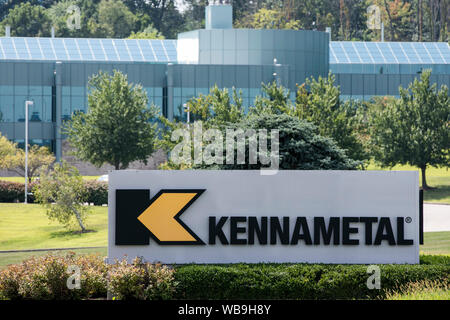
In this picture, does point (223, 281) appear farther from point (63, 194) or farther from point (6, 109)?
point (6, 109)

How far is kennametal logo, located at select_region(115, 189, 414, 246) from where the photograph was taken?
18.1 m

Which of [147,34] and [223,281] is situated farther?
[147,34]

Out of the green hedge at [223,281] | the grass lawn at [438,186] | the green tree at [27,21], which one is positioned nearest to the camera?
the green hedge at [223,281]

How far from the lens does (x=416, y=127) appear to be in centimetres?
5475

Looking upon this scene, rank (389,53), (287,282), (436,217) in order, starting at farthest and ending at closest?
(389,53), (436,217), (287,282)

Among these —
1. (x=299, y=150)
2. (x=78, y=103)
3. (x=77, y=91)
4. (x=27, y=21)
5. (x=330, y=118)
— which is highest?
(x=27, y=21)

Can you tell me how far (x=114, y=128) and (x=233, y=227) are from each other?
34825 mm

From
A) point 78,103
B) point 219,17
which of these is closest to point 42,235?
point 78,103

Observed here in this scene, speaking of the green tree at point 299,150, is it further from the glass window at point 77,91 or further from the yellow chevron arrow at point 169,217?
the glass window at point 77,91

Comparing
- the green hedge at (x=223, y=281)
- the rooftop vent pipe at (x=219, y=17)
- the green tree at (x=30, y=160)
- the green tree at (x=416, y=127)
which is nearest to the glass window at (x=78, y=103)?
the green tree at (x=30, y=160)

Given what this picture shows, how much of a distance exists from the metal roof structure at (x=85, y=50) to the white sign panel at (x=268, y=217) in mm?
59453

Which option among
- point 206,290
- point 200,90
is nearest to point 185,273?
point 206,290

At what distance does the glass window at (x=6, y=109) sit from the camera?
2672 inches
